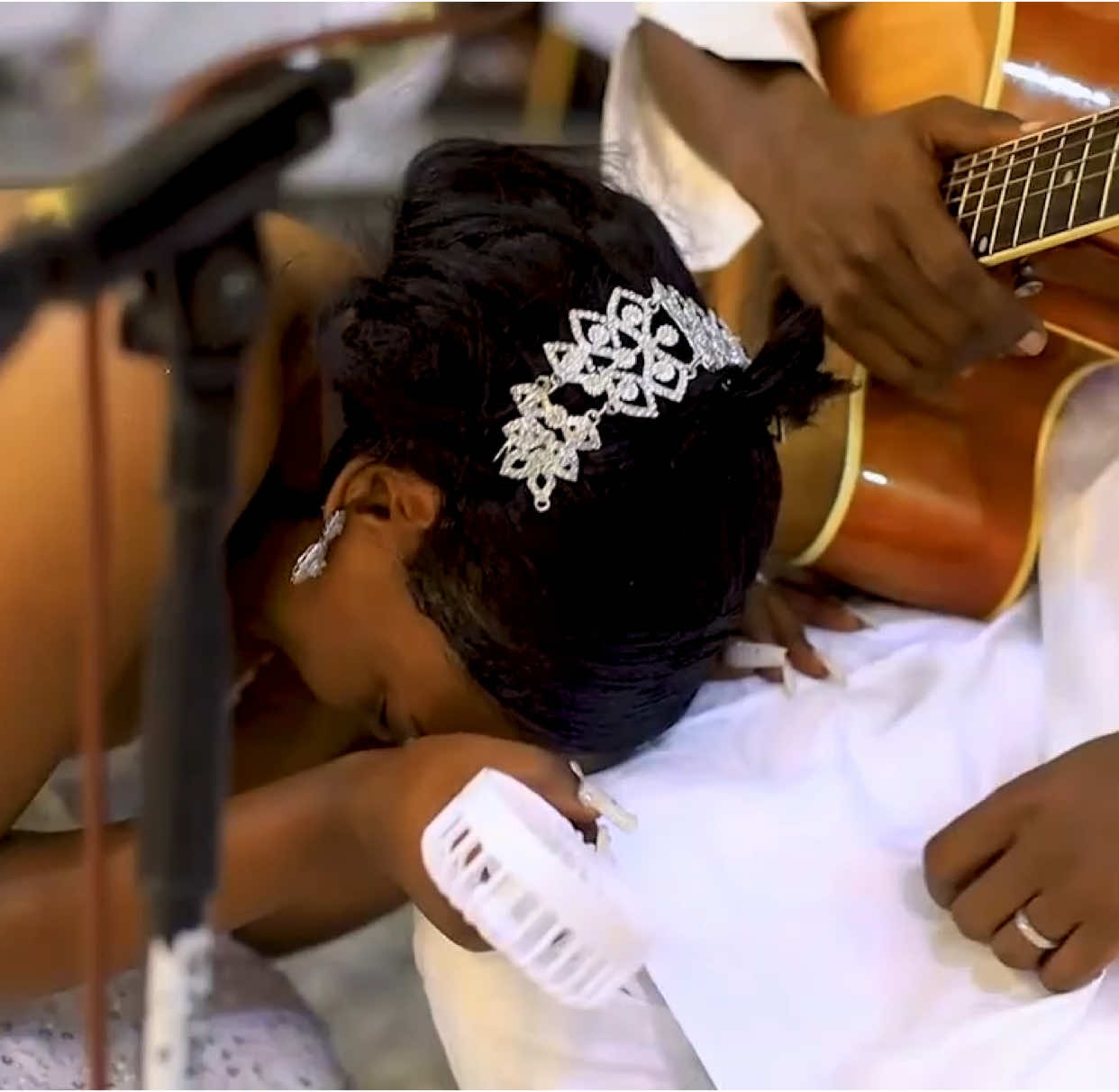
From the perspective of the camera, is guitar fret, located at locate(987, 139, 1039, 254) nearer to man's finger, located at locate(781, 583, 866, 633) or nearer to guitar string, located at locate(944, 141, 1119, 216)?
guitar string, located at locate(944, 141, 1119, 216)

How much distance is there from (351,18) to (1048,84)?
0.42 meters

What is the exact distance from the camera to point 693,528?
0.68 meters

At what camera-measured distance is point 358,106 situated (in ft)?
2.80

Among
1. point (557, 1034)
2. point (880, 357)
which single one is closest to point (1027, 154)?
point (880, 357)

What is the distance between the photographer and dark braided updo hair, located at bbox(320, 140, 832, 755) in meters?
0.66

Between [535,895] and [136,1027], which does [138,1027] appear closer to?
[136,1027]

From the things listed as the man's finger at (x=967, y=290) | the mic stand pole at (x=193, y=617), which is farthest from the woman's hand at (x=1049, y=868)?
the mic stand pole at (x=193, y=617)

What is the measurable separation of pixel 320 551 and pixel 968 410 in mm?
422

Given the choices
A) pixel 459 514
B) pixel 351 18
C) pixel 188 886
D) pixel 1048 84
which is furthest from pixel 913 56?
pixel 188 886

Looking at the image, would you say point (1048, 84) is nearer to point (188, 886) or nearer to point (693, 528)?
point (693, 528)

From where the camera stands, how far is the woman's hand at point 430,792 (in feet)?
2.04

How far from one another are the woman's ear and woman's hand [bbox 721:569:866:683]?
0.76ft

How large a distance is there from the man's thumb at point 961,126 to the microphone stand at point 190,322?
63cm

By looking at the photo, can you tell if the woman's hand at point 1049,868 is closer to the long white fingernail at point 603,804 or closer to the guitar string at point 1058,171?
the long white fingernail at point 603,804
